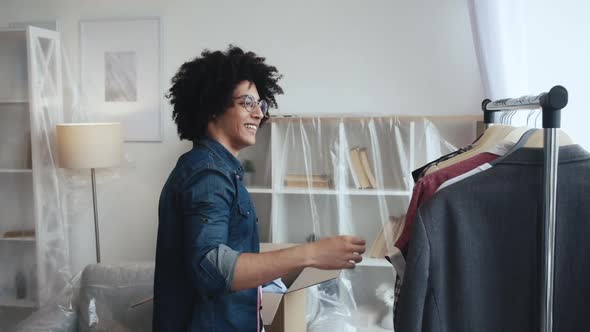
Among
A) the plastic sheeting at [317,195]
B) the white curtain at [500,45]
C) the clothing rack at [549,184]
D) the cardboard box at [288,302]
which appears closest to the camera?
the clothing rack at [549,184]

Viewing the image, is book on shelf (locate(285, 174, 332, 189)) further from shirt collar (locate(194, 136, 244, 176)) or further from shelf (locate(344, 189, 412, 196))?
shirt collar (locate(194, 136, 244, 176))

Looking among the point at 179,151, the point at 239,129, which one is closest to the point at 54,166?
the point at 179,151

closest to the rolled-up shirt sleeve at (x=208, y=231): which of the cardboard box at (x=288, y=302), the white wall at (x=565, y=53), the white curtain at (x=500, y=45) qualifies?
the cardboard box at (x=288, y=302)

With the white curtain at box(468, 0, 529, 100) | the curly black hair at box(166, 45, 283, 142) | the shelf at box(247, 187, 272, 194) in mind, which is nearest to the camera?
the curly black hair at box(166, 45, 283, 142)

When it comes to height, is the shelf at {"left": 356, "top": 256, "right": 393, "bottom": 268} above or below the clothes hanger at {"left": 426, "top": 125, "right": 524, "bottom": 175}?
below

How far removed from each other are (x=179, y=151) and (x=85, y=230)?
84 centimetres

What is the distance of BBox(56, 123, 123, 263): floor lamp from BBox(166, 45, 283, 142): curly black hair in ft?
5.07

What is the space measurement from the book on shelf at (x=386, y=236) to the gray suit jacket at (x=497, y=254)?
62.9 inches

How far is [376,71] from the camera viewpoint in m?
2.93

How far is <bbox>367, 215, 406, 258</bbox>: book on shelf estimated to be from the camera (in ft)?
8.71

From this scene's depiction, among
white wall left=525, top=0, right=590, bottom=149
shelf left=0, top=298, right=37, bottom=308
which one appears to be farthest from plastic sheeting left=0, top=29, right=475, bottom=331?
white wall left=525, top=0, right=590, bottom=149

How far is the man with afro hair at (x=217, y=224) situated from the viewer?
1.14m

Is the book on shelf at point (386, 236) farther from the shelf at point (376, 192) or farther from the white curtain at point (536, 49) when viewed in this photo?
the white curtain at point (536, 49)

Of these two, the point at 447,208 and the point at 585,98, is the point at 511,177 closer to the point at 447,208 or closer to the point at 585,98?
the point at 447,208
